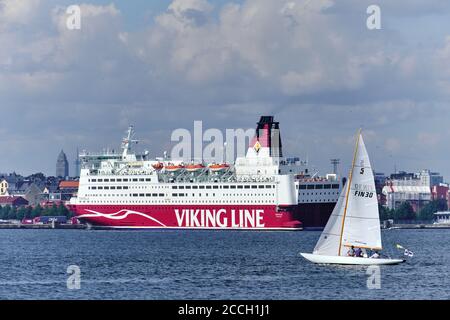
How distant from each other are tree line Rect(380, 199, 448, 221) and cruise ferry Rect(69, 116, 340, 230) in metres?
26.1

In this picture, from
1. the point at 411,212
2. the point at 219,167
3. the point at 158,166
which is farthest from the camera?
the point at 411,212

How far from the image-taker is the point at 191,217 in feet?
279

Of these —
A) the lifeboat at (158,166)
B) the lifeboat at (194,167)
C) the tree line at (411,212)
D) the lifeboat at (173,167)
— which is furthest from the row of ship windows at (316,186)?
the tree line at (411,212)

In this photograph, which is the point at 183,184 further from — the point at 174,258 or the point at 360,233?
the point at 360,233

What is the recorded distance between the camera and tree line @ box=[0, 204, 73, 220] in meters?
116

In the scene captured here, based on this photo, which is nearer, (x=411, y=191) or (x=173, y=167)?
(x=173, y=167)

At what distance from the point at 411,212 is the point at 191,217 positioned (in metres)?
42.3

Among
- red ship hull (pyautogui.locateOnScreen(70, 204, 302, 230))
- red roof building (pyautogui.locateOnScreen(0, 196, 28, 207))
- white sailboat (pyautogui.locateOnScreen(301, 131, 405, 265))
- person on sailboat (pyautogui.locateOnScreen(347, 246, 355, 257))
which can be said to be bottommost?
person on sailboat (pyautogui.locateOnScreen(347, 246, 355, 257))

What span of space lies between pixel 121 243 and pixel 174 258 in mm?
16132

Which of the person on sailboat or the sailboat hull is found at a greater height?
the person on sailboat

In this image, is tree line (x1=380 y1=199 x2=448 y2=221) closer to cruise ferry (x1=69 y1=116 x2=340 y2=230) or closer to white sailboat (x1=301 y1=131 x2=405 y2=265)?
cruise ferry (x1=69 y1=116 x2=340 y2=230)

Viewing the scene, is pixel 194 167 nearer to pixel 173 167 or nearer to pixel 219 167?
pixel 173 167

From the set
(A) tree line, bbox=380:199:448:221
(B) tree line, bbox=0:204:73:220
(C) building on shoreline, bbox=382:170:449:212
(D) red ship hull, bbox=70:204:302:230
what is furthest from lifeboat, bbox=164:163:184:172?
(C) building on shoreline, bbox=382:170:449:212

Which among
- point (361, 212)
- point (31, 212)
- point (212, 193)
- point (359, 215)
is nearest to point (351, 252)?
point (359, 215)
